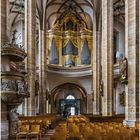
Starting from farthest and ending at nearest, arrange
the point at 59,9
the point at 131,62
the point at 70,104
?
1. the point at 70,104
2. the point at 59,9
3. the point at 131,62

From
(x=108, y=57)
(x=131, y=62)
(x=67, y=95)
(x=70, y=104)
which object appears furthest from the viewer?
(x=70, y=104)

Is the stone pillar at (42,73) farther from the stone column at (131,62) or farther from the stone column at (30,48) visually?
the stone column at (131,62)

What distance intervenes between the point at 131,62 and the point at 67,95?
25739mm

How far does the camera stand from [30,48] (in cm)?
2067

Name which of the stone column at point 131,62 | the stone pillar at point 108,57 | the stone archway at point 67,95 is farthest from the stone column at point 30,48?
the stone archway at point 67,95

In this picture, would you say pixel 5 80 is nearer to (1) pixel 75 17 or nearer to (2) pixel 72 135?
(2) pixel 72 135

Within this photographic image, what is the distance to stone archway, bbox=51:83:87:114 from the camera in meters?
37.4

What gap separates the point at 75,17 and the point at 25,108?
18.8m

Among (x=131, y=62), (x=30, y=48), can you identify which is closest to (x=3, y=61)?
(x=131, y=62)

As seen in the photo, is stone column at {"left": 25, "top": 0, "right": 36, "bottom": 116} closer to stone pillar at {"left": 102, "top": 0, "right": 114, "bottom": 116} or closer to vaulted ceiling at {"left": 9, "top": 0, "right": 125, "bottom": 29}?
stone pillar at {"left": 102, "top": 0, "right": 114, "bottom": 116}

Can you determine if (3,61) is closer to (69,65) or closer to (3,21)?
(3,21)

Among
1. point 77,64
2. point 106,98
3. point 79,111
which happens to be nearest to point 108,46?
point 106,98

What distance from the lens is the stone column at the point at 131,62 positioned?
1312 centimetres

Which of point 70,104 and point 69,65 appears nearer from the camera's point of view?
point 69,65
